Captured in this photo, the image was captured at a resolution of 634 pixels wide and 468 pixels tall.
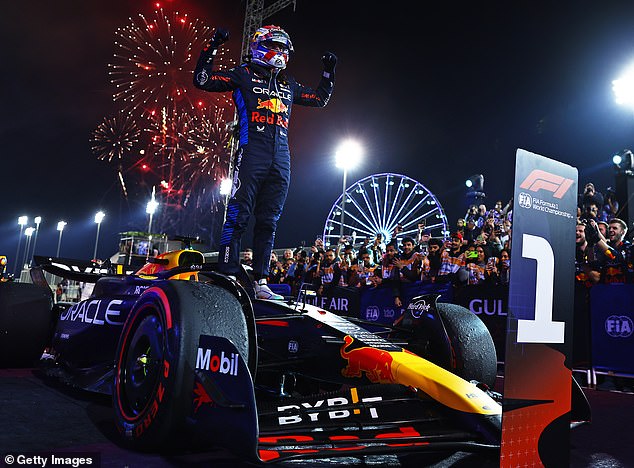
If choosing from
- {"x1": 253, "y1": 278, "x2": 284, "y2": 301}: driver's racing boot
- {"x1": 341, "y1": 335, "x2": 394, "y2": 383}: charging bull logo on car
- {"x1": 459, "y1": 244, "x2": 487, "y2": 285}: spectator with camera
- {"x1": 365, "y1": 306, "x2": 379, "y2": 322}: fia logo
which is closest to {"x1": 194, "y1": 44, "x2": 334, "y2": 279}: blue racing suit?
{"x1": 253, "y1": 278, "x2": 284, "y2": 301}: driver's racing boot

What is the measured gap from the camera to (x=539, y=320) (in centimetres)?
232

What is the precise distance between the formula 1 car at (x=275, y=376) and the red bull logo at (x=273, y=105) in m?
1.48

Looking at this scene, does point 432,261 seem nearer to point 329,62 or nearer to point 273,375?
point 329,62

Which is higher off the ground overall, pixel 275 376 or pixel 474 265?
pixel 474 265

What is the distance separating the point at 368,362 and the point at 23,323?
142 inches

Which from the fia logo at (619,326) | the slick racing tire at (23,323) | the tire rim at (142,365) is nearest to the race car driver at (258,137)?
the tire rim at (142,365)

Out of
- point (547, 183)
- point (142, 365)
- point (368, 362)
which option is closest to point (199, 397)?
point (142, 365)

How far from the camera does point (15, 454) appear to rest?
97.1 inches

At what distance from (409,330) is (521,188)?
235 cm

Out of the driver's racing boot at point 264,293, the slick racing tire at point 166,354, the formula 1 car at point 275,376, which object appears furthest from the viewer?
the driver's racing boot at point 264,293

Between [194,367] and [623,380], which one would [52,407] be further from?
[623,380]

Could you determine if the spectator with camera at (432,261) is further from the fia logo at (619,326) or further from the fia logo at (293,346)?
the fia logo at (293,346)

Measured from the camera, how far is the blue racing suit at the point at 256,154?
4.40 m

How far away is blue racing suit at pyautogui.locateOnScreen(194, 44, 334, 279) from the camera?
14.4 feet
